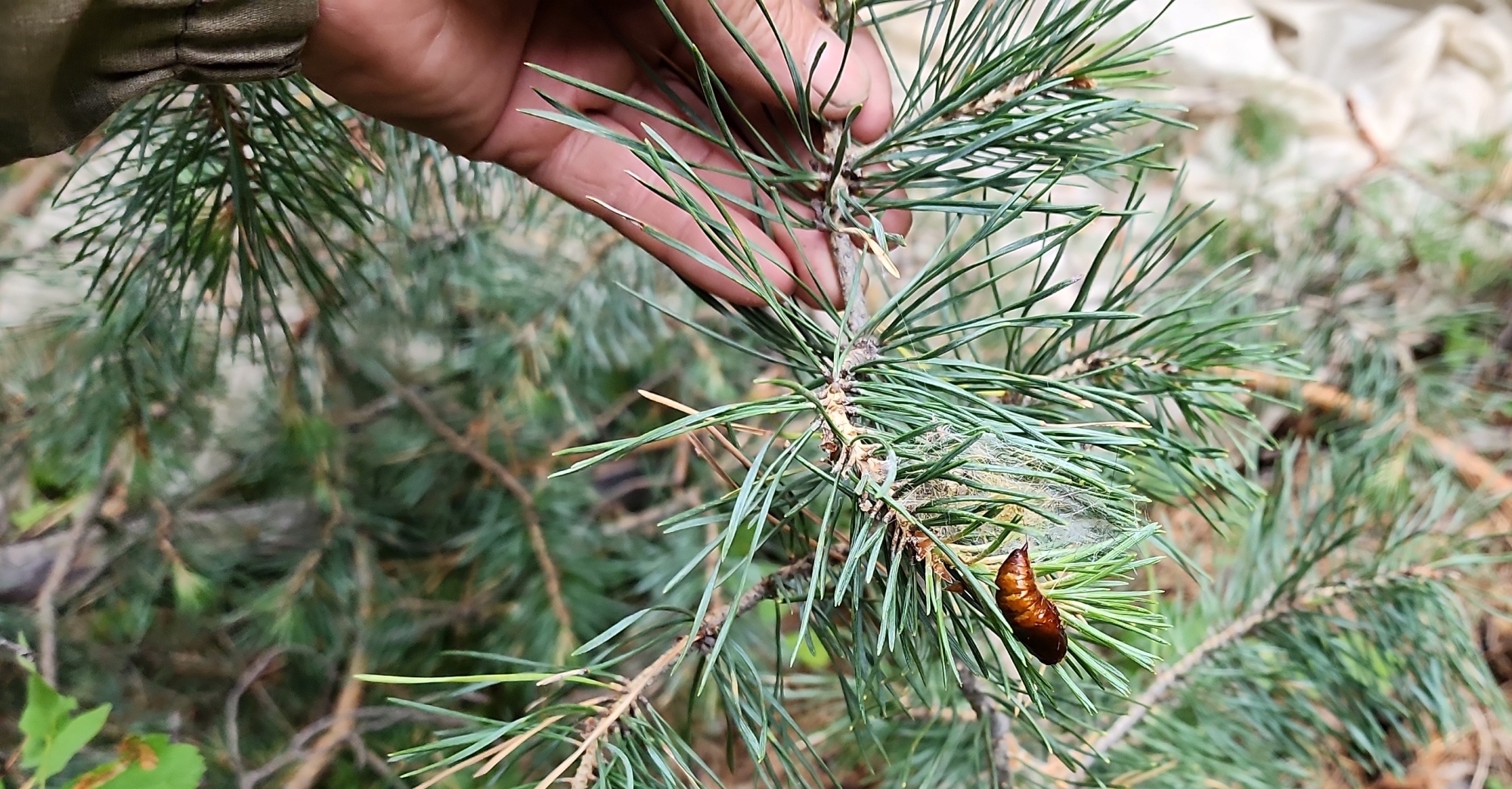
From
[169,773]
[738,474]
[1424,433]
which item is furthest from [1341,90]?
[169,773]

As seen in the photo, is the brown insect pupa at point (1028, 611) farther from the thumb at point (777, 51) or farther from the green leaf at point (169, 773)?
the green leaf at point (169, 773)

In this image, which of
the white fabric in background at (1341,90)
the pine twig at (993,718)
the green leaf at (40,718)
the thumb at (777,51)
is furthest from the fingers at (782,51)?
the white fabric in background at (1341,90)

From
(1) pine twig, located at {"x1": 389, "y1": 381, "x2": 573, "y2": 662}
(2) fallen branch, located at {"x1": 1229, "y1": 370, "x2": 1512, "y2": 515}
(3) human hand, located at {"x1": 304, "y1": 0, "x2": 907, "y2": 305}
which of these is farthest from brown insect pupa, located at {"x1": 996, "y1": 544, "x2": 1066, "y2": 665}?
(2) fallen branch, located at {"x1": 1229, "y1": 370, "x2": 1512, "y2": 515}

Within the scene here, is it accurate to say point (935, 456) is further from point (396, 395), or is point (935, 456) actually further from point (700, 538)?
point (396, 395)

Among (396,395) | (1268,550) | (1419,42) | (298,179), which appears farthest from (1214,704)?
(1419,42)

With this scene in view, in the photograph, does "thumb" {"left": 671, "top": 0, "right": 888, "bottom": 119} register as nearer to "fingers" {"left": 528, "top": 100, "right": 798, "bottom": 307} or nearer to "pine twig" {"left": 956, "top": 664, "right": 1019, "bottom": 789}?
"fingers" {"left": 528, "top": 100, "right": 798, "bottom": 307}

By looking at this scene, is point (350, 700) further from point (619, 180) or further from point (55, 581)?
point (619, 180)
